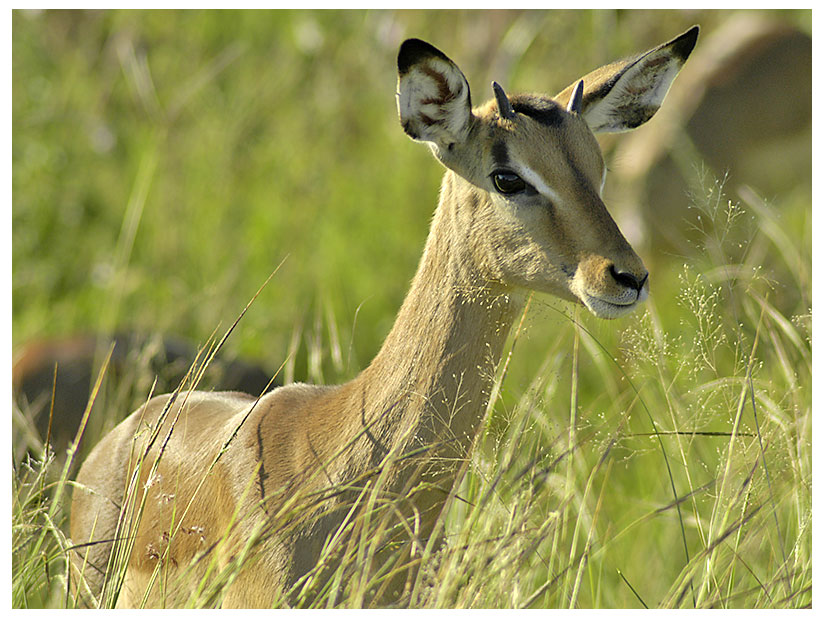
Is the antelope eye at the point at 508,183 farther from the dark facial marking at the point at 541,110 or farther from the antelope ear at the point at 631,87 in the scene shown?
the antelope ear at the point at 631,87

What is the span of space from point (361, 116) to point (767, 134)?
358 cm

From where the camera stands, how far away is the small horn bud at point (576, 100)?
10.2ft

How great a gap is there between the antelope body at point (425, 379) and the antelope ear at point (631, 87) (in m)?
0.01

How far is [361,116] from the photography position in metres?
8.38

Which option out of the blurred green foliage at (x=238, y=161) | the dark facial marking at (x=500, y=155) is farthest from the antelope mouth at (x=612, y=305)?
the blurred green foliage at (x=238, y=161)

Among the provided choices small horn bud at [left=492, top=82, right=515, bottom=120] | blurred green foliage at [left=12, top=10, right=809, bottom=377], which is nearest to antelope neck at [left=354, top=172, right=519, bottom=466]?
small horn bud at [left=492, top=82, right=515, bottom=120]

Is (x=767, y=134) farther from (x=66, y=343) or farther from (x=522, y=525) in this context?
(x=522, y=525)

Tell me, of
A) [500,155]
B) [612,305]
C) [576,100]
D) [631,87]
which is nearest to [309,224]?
[631,87]

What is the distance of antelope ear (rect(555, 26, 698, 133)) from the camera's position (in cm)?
322

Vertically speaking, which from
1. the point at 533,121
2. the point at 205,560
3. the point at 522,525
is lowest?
the point at 205,560

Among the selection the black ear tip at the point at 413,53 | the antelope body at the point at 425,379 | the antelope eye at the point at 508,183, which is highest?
the black ear tip at the point at 413,53

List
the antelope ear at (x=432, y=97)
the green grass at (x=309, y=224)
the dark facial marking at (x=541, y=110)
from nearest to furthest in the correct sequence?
the antelope ear at (x=432, y=97), the dark facial marking at (x=541, y=110), the green grass at (x=309, y=224)

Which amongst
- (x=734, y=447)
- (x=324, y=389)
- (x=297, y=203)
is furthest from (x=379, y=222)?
(x=734, y=447)

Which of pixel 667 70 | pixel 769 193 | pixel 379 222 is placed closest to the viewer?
pixel 667 70
